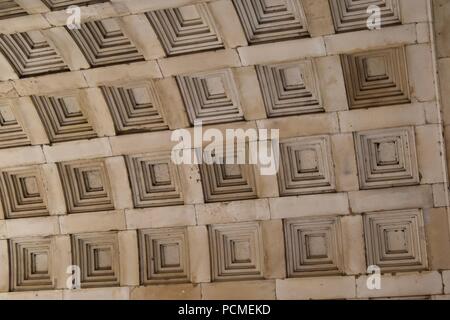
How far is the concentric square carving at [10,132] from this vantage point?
612 inches

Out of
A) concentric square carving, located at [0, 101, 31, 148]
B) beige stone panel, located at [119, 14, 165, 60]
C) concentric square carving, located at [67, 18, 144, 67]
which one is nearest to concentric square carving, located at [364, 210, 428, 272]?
beige stone panel, located at [119, 14, 165, 60]

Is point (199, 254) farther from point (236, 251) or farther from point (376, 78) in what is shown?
point (376, 78)

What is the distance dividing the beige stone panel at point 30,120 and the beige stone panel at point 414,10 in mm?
7392

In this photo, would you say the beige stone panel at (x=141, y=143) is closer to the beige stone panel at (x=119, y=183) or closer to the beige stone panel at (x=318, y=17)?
the beige stone panel at (x=119, y=183)

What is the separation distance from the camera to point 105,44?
566 inches

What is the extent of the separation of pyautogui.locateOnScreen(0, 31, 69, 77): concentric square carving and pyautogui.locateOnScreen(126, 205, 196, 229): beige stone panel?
10.6 feet

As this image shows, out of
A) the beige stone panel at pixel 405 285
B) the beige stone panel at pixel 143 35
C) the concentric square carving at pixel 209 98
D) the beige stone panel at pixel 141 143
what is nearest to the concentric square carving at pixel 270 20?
the concentric square carving at pixel 209 98

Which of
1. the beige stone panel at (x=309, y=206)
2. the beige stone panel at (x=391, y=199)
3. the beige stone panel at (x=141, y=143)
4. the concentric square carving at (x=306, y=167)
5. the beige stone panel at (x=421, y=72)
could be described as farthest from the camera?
the beige stone panel at (x=141, y=143)

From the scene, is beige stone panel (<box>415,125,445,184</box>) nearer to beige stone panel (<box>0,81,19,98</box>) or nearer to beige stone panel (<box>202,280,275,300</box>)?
beige stone panel (<box>202,280,275,300</box>)

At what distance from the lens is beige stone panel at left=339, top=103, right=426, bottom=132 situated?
1338 cm

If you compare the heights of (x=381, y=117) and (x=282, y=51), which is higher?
(x=282, y=51)

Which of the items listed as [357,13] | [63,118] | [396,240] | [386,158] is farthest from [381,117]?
[63,118]

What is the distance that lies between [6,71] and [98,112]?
195 cm
